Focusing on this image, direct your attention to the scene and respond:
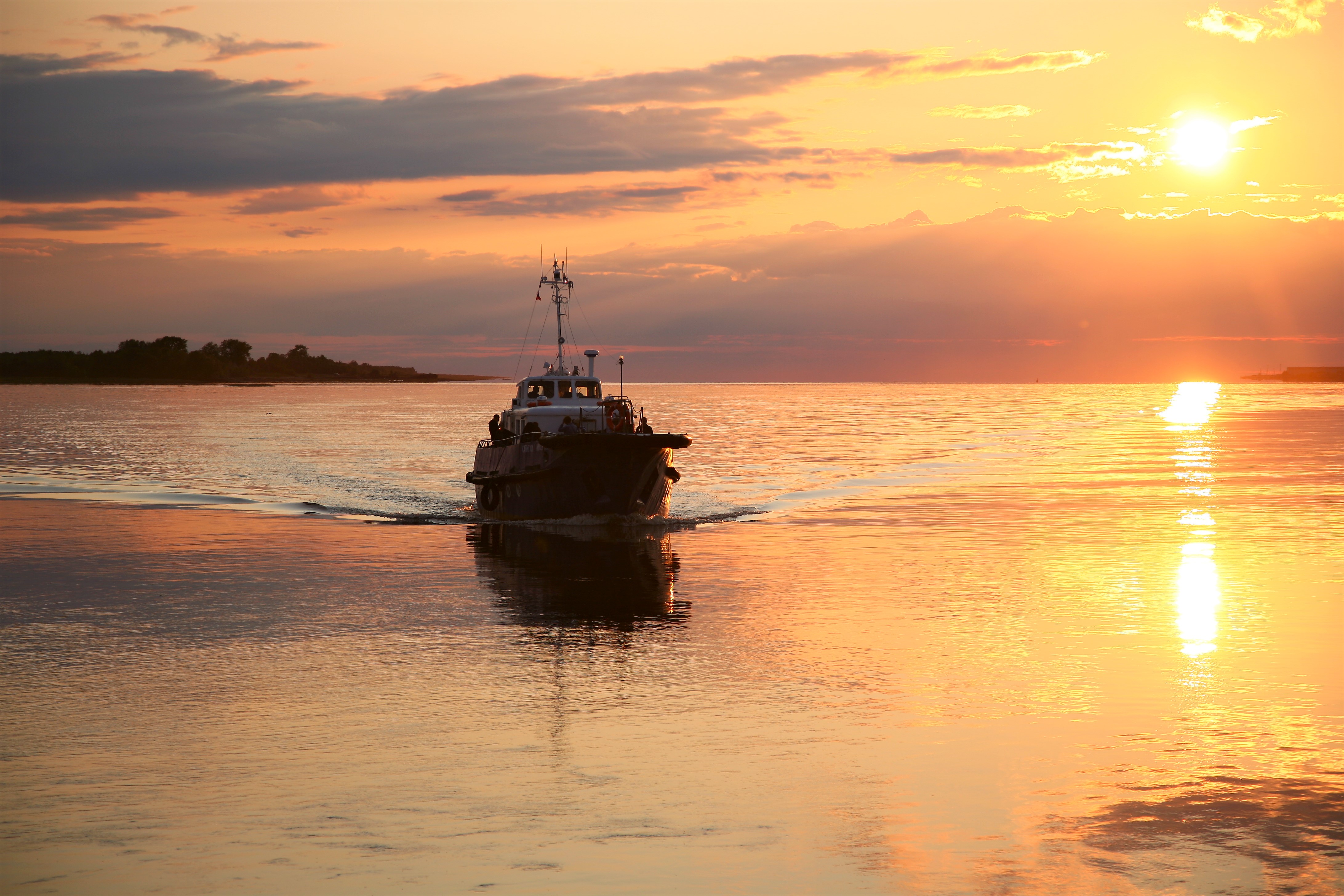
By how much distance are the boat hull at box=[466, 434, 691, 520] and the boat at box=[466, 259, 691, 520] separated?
0.02 metres

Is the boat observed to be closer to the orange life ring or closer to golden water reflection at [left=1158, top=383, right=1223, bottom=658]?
the orange life ring

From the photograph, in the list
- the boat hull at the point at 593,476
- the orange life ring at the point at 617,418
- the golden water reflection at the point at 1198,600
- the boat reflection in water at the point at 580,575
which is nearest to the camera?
the golden water reflection at the point at 1198,600

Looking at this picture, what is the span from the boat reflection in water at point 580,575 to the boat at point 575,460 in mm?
847

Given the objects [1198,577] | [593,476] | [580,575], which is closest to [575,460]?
[593,476]

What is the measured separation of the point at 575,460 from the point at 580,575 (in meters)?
8.24

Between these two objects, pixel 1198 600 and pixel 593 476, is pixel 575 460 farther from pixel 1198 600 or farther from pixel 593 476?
pixel 1198 600

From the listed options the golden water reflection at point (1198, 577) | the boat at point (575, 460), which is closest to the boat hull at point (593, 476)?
the boat at point (575, 460)

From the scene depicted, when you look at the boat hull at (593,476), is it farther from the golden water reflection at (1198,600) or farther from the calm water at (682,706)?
the golden water reflection at (1198,600)

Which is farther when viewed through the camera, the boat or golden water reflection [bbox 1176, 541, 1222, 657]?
the boat

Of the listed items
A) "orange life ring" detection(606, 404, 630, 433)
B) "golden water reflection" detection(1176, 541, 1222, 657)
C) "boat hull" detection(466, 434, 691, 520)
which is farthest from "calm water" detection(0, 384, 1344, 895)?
"orange life ring" detection(606, 404, 630, 433)

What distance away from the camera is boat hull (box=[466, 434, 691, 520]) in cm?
3056

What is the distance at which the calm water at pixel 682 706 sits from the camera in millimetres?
8281

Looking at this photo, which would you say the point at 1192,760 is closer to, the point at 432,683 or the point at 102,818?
the point at 432,683

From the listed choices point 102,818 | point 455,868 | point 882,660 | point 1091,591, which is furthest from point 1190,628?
point 102,818
